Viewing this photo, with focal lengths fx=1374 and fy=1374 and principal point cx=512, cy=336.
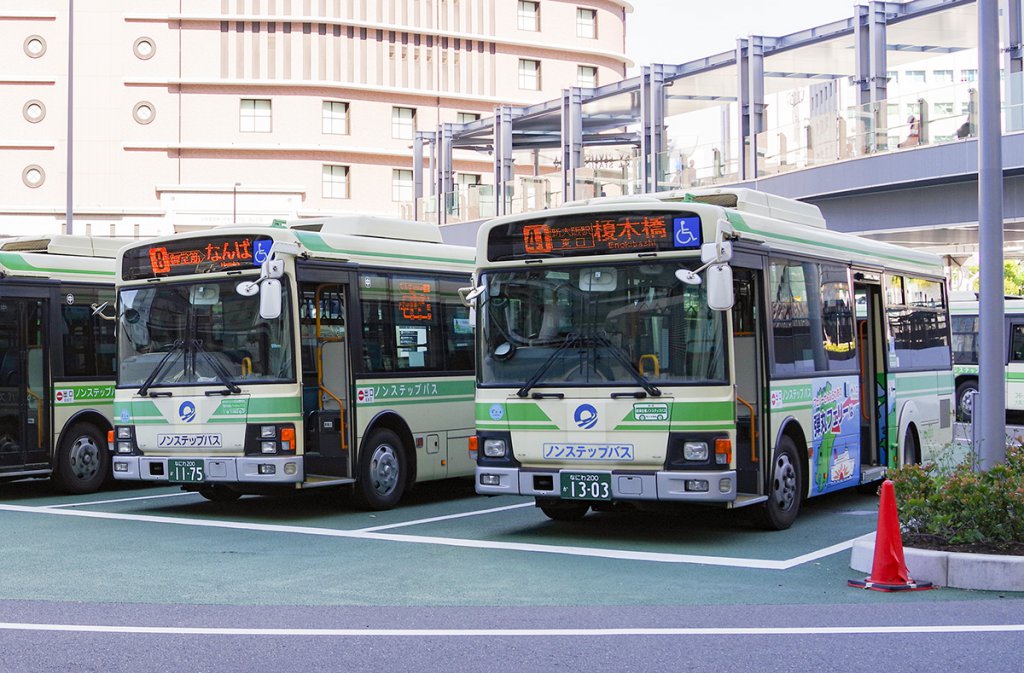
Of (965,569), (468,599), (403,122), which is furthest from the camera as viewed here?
(403,122)

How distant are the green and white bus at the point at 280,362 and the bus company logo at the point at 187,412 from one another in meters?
0.01

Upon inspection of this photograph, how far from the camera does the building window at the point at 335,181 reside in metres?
75.5

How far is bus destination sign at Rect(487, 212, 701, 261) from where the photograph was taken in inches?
464

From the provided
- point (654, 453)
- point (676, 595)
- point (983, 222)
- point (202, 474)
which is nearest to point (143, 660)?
point (676, 595)

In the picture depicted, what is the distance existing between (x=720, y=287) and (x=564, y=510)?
3.66 m

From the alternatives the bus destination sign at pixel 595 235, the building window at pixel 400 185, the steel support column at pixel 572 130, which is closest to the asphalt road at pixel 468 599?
the bus destination sign at pixel 595 235

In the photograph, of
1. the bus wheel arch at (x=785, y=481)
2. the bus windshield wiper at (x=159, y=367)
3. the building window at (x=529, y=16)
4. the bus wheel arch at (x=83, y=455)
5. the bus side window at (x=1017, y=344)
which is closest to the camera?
the bus wheel arch at (x=785, y=481)

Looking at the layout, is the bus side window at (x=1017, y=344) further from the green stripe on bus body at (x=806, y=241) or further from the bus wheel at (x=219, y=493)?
the bus wheel at (x=219, y=493)

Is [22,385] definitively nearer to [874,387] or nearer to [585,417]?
[585,417]

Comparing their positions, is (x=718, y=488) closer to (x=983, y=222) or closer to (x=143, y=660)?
(x=983, y=222)

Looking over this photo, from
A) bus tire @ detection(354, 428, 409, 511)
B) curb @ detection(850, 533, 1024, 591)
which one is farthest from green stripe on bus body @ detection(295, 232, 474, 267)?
curb @ detection(850, 533, 1024, 591)

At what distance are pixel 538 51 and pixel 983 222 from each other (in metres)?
70.4

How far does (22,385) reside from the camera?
1644cm

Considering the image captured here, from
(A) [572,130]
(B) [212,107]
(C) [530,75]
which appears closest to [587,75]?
(C) [530,75]
